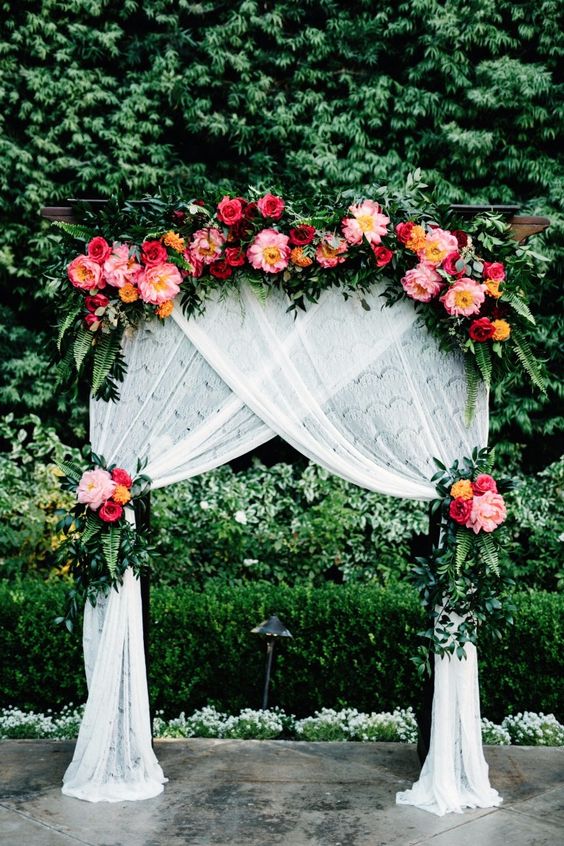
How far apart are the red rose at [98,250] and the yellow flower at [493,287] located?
1.66 m

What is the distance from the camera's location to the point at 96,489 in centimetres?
386

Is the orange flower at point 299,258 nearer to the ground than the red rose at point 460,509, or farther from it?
farther from it

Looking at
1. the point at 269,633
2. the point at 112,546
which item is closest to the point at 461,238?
the point at 112,546

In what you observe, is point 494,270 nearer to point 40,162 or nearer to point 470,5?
point 470,5

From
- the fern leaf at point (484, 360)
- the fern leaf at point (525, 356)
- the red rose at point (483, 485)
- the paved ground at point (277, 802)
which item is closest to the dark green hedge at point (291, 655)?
the paved ground at point (277, 802)

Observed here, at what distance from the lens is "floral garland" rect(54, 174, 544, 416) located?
380 cm

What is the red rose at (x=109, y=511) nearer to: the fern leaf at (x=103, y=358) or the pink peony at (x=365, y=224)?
the fern leaf at (x=103, y=358)

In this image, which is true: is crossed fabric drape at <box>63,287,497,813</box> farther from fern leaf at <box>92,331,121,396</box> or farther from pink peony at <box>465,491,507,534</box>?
pink peony at <box>465,491,507,534</box>

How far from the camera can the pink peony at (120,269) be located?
3799 millimetres

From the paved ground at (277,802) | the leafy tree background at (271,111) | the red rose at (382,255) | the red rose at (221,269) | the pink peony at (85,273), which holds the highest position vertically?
the leafy tree background at (271,111)

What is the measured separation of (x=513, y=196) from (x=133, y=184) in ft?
11.2

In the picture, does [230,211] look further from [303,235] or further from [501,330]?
[501,330]

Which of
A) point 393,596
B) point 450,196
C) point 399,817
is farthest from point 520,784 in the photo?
point 450,196

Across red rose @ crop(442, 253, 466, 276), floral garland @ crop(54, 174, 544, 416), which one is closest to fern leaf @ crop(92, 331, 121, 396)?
floral garland @ crop(54, 174, 544, 416)
